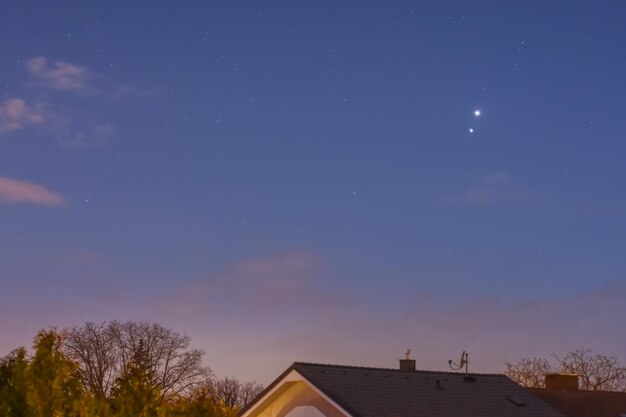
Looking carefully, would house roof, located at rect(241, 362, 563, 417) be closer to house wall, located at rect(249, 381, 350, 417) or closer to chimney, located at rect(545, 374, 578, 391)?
house wall, located at rect(249, 381, 350, 417)

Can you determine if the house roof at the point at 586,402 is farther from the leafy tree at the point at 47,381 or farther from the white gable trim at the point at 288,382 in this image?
the leafy tree at the point at 47,381

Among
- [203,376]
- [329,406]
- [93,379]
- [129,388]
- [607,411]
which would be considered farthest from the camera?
[203,376]

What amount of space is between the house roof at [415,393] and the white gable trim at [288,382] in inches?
4.6

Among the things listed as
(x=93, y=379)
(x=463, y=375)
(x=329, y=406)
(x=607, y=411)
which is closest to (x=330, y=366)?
(x=329, y=406)

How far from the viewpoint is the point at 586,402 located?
4388 cm

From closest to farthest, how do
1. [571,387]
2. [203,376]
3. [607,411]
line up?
[607,411], [571,387], [203,376]

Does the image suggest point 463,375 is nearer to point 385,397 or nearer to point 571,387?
point 385,397

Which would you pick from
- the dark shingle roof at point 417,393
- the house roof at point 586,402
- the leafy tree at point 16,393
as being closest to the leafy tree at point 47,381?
the leafy tree at point 16,393

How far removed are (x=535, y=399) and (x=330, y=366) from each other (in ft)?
32.3

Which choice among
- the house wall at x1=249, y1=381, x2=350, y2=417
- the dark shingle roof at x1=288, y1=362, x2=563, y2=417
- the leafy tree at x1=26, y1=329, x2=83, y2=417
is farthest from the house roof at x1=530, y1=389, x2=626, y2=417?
the leafy tree at x1=26, y1=329, x2=83, y2=417

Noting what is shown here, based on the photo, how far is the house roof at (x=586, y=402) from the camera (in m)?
42.9

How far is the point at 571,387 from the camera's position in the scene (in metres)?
46.7

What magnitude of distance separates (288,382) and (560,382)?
1712cm

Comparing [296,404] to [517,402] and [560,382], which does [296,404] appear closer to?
[517,402]
